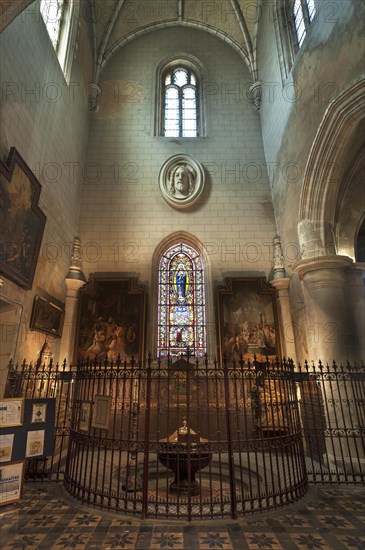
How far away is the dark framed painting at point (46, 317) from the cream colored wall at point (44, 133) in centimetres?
17

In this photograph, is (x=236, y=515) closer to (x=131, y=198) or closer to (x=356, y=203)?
(x=356, y=203)

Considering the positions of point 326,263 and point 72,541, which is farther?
point 326,263

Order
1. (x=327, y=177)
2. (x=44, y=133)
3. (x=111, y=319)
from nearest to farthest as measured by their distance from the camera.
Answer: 1. (x=327, y=177)
2. (x=44, y=133)
3. (x=111, y=319)

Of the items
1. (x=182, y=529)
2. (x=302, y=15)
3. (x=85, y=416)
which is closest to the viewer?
(x=182, y=529)

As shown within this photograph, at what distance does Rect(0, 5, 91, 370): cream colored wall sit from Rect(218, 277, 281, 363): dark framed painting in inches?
188

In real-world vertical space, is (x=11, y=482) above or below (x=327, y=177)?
below

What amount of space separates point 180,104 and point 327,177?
772 cm

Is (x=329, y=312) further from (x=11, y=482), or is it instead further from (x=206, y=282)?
(x=11, y=482)

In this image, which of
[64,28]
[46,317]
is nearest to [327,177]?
[46,317]

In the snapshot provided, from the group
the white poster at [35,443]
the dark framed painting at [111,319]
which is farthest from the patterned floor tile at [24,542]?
the dark framed painting at [111,319]

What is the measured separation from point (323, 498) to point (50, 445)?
159 inches

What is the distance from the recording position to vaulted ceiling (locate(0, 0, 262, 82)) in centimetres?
1298

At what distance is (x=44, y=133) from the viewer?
829 cm

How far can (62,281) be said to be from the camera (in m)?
9.56
